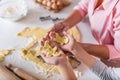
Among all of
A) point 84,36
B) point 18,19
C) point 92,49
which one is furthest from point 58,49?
point 18,19

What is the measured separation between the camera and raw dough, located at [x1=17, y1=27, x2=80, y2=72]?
958 mm

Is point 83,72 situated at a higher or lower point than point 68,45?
lower

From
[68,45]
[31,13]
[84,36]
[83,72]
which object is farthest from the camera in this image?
[31,13]

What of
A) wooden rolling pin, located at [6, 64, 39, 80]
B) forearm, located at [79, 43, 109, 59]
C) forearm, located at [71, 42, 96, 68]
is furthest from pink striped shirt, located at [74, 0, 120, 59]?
wooden rolling pin, located at [6, 64, 39, 80]

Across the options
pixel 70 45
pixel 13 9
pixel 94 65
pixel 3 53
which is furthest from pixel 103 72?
pixel 13 9

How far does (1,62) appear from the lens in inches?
39.2

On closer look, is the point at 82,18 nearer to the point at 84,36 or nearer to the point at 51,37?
the point at 84,36

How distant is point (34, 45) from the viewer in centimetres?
105

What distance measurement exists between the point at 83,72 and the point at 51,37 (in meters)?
0.18

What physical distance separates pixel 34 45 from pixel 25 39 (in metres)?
0.05

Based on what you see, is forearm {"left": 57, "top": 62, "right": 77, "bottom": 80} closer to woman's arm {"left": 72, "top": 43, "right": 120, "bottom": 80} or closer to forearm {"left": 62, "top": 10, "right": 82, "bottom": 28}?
woman's arm {"left": 72, "top": 43, "right": 120, "bottom": 80}

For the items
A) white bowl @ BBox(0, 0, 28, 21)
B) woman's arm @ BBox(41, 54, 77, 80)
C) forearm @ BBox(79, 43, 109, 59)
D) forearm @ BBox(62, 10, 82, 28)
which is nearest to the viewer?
woman's arm @ BBox(41, 54, 77, 80)

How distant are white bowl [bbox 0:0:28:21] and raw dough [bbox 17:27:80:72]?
0.30 ft

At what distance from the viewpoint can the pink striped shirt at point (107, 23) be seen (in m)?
0.87
